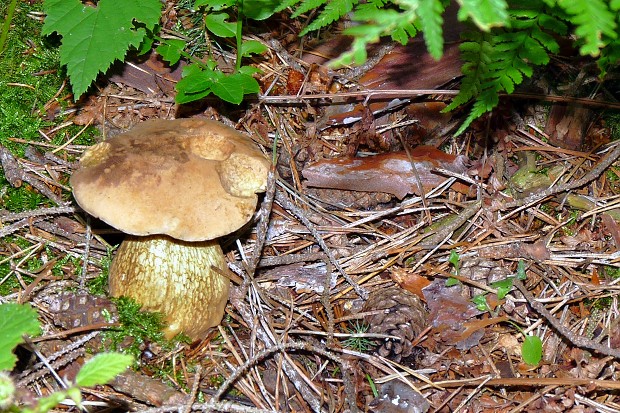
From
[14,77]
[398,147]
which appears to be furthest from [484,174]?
[14,77]

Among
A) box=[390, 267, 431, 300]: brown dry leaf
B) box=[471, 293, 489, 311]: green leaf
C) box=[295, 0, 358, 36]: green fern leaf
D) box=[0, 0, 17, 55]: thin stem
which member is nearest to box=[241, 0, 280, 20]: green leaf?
box=[295, 0, 358, 36]: green fern leaf

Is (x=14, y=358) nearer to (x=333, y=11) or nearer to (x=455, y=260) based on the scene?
(x=333, y=11)

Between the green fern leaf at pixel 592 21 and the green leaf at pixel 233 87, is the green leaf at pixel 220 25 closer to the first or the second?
the green leaf at pixel 233 87

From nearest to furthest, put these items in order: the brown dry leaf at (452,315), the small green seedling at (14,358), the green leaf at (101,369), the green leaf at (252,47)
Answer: the small green seedling at (14,358) < the green leaf at (101,369) < the brown dry leaf at (452,315) < the green leaf at (252,47)

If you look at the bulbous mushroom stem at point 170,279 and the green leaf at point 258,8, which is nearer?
the bulbous mushroom stem at point 170,279

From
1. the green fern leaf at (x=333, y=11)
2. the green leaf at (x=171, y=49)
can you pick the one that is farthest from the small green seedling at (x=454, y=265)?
the green leaf at (x=171, y=49)

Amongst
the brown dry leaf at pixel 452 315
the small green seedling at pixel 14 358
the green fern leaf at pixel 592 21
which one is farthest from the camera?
the brown dry leaf at pixel 452 315

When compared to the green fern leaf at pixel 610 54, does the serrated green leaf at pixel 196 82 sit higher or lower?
lower

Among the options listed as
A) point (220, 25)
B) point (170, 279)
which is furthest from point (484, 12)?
point (220, 25)
